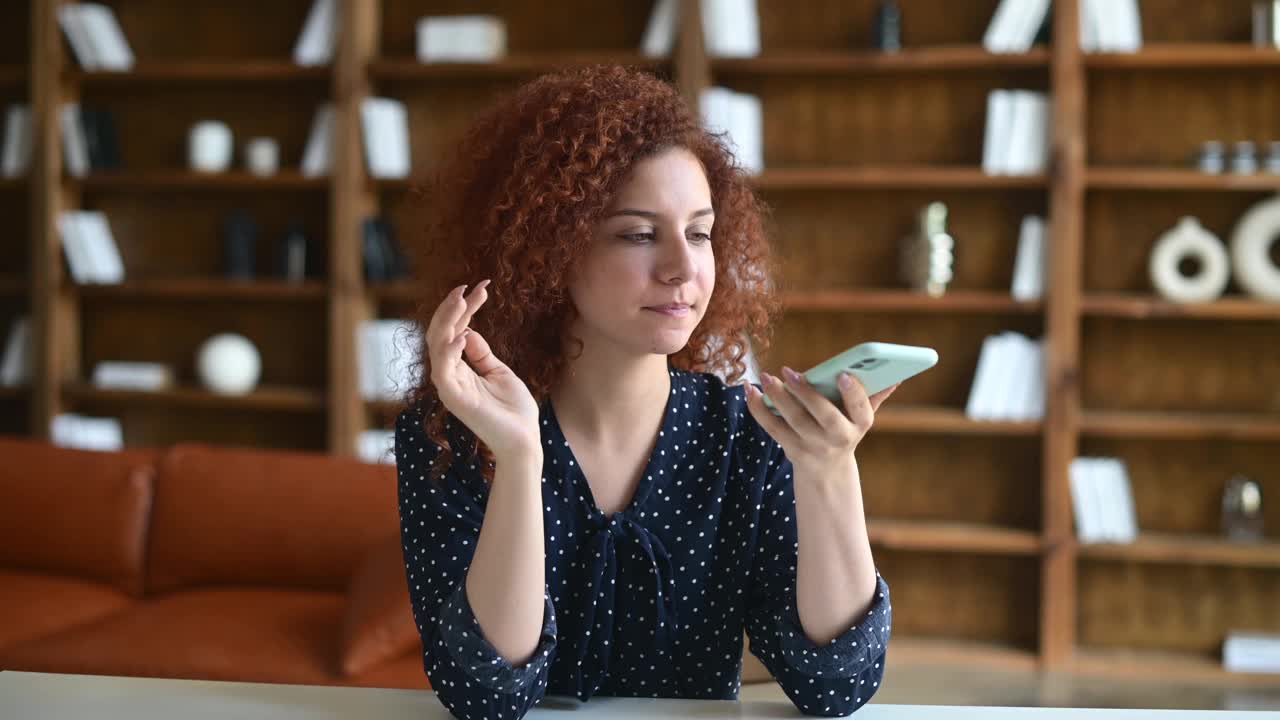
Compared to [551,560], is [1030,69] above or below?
above

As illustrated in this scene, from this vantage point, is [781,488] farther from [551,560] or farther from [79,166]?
[79,166]

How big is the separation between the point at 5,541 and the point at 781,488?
218 centimetres

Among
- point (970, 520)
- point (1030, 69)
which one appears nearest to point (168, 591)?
point (970, 520)

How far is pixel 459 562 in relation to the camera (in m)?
1.24

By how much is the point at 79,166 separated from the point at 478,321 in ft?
10.4

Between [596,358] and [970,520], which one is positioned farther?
[970,520]

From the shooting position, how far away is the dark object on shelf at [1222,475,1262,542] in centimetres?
349

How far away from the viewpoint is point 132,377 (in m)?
3.98

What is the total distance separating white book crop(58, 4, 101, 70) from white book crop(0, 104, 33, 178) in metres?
0.29

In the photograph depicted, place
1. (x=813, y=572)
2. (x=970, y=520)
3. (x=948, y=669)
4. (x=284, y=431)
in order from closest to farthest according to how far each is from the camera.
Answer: (x=813, y=572) → (x=948, y=669) → (x=970, y=520) → (x=284, y=431)

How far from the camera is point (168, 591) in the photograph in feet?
9.00

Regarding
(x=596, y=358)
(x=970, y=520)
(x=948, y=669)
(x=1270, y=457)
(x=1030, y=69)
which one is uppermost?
(x=1030, y=69)

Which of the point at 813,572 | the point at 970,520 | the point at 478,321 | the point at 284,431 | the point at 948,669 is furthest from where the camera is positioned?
the point at 284,431

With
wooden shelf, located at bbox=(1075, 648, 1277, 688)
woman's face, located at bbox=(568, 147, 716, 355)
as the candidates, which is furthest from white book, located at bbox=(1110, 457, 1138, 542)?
woman's face, located at bbox=(568, 147, 716, 355)
